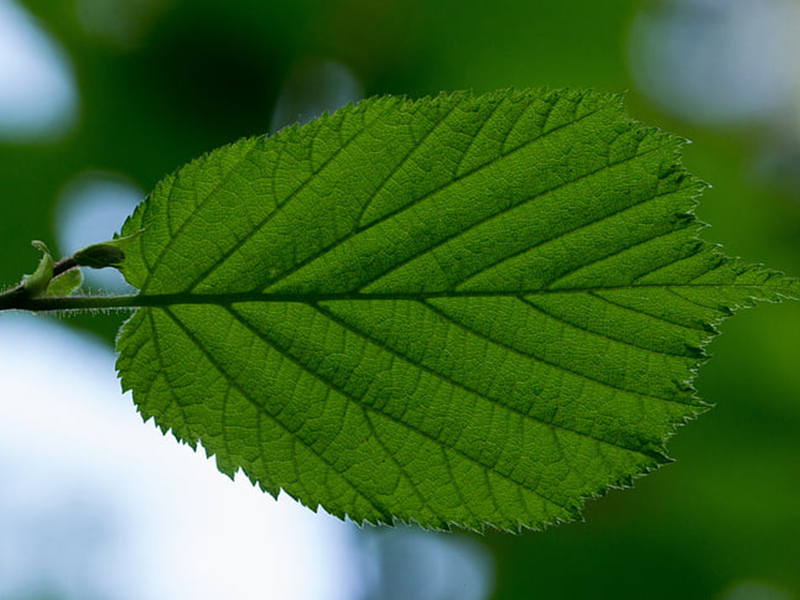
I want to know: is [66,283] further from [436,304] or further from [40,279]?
[436,304]

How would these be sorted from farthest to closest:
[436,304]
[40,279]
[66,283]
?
[436,304] < [66,283] < [40,279]

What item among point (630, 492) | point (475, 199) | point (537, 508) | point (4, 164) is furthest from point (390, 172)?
point (630, 492)

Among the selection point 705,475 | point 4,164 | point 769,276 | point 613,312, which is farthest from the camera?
point 705,475

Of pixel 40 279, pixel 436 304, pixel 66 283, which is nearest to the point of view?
pixel 40 279

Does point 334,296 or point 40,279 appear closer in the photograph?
point 40,279

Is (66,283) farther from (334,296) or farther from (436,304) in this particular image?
(436,304)

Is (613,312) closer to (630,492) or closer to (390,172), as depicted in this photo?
(390,172)

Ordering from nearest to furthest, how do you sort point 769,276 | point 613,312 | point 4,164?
point 769,276 → point 613,312 → point 4,164

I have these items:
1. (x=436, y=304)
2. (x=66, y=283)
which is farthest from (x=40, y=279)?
(x=436, y=304)

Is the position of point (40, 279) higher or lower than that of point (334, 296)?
lower
